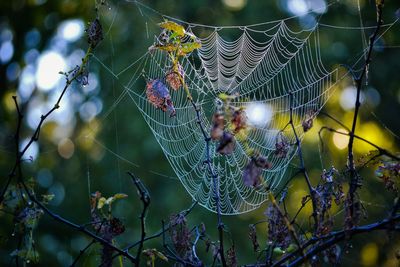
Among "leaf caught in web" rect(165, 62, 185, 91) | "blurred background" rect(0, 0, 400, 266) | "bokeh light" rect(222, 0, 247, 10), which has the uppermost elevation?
"bokeh light" rect(222, 0, 247, 10)

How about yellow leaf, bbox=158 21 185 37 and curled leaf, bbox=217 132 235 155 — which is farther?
yellow leaf, bbox=158 21 185 37

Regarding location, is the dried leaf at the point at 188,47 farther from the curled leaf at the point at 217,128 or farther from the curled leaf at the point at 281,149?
the curled leaf at the point at 217,128

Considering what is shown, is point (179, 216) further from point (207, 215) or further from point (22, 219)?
point (207, 215)

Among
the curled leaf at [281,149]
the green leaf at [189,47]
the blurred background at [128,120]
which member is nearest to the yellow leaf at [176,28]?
the green leaf at [189,47]

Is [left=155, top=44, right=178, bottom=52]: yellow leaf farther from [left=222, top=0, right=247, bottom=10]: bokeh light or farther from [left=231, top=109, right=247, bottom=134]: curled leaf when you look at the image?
[left=222, top=0, right=247, bottom=10]: bokeh light

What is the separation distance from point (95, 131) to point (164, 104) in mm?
9016

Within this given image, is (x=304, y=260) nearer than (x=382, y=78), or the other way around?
(x=304, y=260)

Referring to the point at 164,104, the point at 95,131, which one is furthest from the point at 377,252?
the point at 164,104

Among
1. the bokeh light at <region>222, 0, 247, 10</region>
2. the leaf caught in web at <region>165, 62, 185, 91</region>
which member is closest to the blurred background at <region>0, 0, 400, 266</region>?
the bokeh light at <region>222, 0, 247, 10</region>

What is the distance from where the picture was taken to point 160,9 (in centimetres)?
1195

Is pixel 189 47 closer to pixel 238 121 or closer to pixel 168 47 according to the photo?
pixel 168 47

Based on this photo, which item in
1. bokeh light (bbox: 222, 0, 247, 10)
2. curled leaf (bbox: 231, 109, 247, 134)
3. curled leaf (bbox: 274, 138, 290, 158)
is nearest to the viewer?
curled leaf (bbox: 231, 109, 247, 134)

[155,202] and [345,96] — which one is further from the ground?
[345,96]

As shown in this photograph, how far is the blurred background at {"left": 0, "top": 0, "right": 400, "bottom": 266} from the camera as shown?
1089 cm
